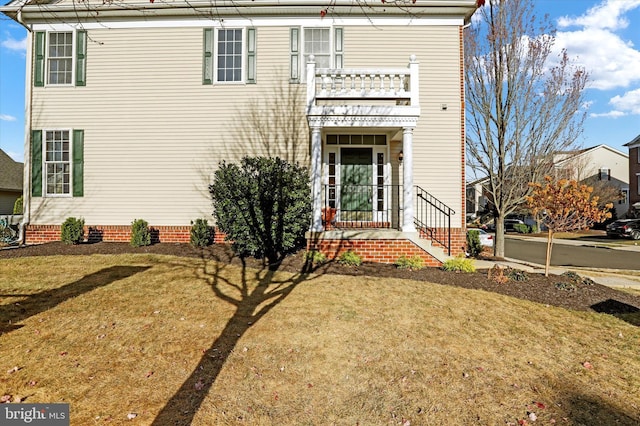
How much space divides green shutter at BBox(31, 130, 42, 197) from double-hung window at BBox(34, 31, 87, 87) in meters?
1.56

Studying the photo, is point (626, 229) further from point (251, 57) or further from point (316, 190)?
point (251, 57)

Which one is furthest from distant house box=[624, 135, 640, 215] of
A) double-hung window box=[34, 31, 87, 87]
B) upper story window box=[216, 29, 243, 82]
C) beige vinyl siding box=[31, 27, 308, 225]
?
double-hung window box=[34, 31, 87, 87]

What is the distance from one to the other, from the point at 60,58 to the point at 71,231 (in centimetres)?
536

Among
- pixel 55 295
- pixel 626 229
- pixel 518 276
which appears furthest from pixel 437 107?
pixel 626 229

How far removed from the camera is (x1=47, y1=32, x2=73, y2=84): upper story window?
1045 cm

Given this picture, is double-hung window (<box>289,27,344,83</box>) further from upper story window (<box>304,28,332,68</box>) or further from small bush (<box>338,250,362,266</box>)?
small bush (<box>338,250,362,266</box>)

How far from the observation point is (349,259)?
7809 mm

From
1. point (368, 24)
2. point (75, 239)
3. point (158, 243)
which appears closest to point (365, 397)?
point (158, 243)

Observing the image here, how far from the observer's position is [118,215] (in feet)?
33.8

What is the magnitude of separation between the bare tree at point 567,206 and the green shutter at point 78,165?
1201 cm

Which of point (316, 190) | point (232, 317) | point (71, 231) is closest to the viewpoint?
point (232, 317)

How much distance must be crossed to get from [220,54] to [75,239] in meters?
6.67

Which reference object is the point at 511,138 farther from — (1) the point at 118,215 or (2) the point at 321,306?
(1) the point at 118,215

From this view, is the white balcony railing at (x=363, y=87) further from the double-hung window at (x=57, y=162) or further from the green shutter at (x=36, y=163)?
the green shutter at (x=36, y=163)
